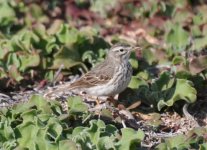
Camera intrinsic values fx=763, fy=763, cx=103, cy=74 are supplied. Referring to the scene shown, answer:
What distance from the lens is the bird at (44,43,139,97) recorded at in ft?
31.5

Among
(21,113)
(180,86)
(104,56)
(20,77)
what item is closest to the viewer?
(21,113)

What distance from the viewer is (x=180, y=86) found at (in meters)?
9.37

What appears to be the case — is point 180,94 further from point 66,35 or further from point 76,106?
point 66,35

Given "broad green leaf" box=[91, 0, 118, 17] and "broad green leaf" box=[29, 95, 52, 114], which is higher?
"broad green leaf" box=[91, 0, 118, 17]

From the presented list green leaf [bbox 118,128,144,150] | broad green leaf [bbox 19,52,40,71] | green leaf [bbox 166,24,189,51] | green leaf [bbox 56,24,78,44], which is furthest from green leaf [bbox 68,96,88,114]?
green leaf [bbox 166,24,189,51]

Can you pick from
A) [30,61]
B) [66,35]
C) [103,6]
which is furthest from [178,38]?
[30,61]

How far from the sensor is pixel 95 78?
32.5 ft

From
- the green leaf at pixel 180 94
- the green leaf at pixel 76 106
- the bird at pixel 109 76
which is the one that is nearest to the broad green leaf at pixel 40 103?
the green leaf at pixel 76 106

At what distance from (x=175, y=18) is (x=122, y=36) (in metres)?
0.90

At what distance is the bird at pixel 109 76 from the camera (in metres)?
9.59

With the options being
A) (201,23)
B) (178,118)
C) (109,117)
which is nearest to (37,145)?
(109,117)

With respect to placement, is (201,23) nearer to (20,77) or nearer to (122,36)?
(122,36)

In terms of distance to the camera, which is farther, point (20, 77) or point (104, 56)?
point (104, 56)

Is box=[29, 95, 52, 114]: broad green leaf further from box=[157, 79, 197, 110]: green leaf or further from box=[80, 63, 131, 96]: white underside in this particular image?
box=[157, 79, 197, 110]: green leaf
